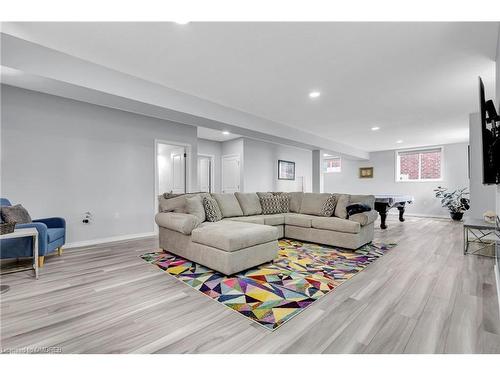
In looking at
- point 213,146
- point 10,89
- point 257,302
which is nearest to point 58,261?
point 10,89

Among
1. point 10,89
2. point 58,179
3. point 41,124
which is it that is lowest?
point 58,179

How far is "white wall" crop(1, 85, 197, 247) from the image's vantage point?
11.3ft

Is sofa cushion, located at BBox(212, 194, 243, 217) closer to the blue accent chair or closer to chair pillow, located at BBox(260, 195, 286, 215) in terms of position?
chair pillow, located at BBox(260, 195, 286, 215)

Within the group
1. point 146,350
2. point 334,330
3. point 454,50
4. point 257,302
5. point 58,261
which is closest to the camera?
point 146,350

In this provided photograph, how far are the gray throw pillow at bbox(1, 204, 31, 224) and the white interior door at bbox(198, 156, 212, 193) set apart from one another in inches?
191

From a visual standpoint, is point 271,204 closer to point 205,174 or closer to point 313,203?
point 313,203

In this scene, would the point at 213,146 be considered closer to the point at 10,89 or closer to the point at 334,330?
the point at 10,89

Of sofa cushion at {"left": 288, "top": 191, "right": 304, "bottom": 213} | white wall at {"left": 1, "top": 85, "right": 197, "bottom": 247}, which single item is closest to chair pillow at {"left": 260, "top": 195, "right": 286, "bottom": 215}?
sofa cushion at {"left": 288, "top": 191, "right": 304, "bottom": 213}

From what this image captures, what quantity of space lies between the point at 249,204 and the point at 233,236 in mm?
1956

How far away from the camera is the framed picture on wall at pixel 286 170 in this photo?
792cm

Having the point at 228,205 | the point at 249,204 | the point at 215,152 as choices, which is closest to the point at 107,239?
the point at 228,205

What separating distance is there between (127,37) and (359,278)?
332 centimetres

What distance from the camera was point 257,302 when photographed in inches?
81.0

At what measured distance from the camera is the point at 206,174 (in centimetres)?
779
